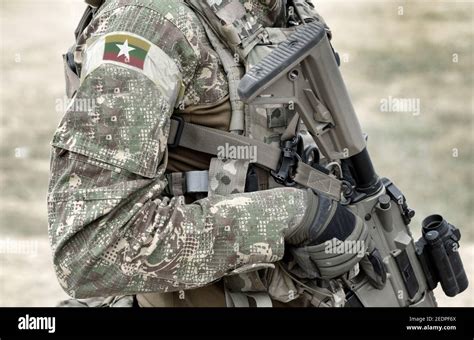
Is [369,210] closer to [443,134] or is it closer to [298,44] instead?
[298,44]

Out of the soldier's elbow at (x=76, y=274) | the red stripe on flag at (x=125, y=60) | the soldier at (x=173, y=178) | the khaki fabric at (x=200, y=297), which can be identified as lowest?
the khaki fabric at (x=200, y=297)

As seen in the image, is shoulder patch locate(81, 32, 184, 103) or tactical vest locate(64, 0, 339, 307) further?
tactical vest locate(64, 0, 339, 307)

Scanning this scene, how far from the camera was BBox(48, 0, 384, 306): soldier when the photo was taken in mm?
2699

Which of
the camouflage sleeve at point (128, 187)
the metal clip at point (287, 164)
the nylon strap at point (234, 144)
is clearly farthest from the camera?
the metal clip at point (287, 164)

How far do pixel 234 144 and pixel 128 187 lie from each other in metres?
0.39

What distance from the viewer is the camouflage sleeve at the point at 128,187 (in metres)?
A: 2.69

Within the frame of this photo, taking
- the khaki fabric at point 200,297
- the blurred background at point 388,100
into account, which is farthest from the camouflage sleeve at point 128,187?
the blurred background at point 388,100

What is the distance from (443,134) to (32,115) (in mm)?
3970

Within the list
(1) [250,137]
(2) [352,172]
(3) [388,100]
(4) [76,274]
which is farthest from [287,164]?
(3) [388,100]

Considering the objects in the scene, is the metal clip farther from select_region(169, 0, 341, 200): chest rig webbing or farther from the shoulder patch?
the shoulder patch

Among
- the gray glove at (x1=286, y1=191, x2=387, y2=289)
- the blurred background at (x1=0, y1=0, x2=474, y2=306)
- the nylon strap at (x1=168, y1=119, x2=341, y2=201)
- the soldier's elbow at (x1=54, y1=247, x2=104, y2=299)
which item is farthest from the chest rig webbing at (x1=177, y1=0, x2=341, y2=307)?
the blurred background at (x1=0, y1=0, x2=474, y2=306)

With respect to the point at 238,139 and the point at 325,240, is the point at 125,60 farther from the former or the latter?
the point at 325,240

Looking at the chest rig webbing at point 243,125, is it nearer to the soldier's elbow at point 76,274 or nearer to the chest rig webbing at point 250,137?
the chest rig webbing at point 250,137

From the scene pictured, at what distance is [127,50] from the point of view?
2.71 metres
